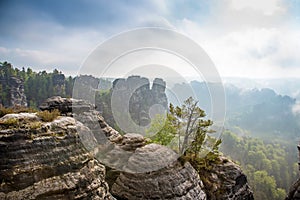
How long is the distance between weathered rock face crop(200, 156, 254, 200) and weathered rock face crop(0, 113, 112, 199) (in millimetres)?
13600

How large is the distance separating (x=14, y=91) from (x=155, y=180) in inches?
3347

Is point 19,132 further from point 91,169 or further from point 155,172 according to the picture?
point 155,172

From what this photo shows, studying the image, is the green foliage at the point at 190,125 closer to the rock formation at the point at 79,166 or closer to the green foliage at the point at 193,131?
the green foliage at the point at 193,131

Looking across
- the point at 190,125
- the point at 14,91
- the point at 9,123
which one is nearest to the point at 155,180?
the point at 190,125

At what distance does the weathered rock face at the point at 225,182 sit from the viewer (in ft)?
76.1

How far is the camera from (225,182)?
2427 centimetres

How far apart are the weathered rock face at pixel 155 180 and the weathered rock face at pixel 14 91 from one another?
78.4 m

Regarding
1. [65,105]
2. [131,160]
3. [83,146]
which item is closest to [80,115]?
[65,105]

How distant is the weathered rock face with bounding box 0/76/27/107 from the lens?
81.5 m

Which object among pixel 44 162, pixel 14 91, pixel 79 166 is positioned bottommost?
pixel 14 91

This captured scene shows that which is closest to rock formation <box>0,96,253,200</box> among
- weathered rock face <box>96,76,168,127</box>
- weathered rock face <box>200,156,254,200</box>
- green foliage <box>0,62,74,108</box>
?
weathered rock face <box>200,156,254,200</box>

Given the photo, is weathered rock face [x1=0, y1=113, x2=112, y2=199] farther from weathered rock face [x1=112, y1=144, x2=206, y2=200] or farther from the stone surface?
the stone surface

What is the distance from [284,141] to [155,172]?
189m

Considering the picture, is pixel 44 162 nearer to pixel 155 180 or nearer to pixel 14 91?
pixel 155 180
